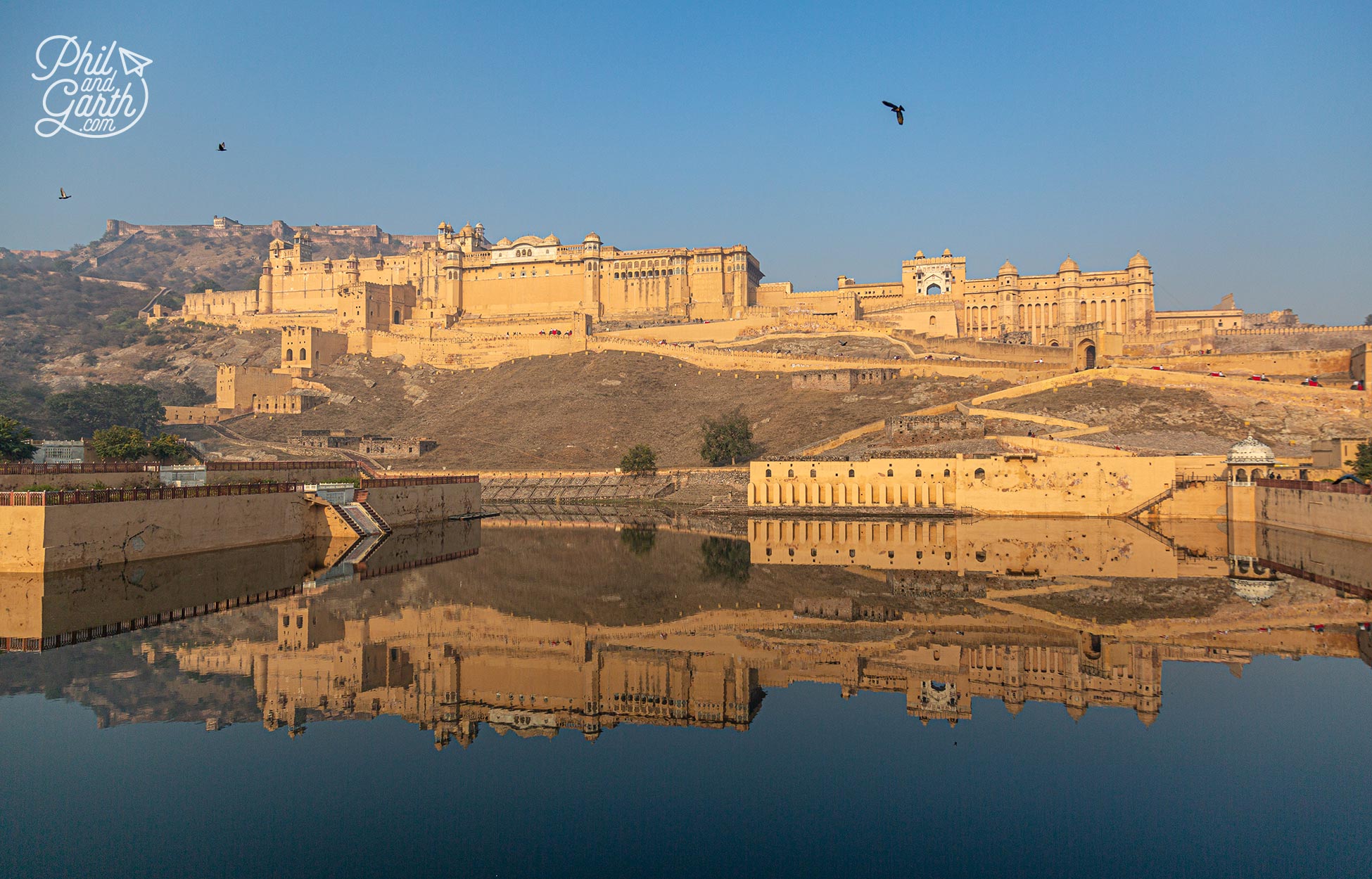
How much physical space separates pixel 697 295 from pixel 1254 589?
7480cm

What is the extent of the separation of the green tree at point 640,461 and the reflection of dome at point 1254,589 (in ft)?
122

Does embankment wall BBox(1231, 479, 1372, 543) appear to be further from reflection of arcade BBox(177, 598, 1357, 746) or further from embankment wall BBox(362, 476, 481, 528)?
embankment wall BBox(362, 476, 481, 528)

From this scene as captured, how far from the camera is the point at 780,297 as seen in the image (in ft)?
304

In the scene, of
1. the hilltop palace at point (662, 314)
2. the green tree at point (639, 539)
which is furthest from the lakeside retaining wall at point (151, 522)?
the hilltop palace at point (662, 314)

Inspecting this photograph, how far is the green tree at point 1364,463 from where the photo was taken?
34.2 m

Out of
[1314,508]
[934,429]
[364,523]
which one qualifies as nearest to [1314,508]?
[1314,508]

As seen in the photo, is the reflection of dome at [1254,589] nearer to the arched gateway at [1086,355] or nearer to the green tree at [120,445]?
the arched gateway at [1086,355]

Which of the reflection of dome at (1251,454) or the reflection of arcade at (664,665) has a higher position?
the reflection of dome at (1251,454)

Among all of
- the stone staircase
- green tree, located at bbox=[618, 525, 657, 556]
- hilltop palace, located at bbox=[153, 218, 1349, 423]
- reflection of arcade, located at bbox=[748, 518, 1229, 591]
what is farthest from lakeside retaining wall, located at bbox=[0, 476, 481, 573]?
hilltop palace, located at bbox=[153, 218, 1349, 423]

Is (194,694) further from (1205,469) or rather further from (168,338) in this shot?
(168,338)

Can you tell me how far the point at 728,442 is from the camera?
186 feet

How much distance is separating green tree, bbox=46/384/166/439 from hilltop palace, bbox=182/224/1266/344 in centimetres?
2302

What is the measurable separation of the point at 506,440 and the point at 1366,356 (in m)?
56.4

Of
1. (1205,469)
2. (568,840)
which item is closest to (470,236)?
(1205,469)
